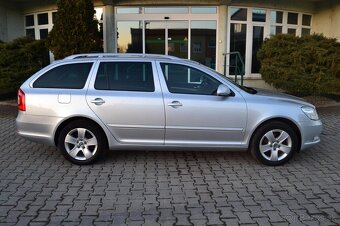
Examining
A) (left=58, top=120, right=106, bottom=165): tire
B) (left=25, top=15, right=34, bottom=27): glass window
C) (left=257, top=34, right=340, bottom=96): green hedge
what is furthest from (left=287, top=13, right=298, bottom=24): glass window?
(left=58, top=120, right=106, bottom=165): tire

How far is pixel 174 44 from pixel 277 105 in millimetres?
8477

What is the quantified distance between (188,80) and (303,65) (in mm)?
7027

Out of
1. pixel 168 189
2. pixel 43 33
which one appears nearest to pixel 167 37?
pixel 43 33

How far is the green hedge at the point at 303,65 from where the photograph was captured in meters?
10.7

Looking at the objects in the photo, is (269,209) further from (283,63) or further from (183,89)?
(283,63)

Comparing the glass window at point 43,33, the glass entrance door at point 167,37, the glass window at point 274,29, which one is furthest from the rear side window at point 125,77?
the glass window at point 43,33

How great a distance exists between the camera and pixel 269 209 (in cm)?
386

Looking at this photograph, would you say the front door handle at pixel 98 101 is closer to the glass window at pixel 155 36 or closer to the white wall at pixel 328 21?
the glass window at pixel 155 36

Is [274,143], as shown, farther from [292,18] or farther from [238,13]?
[292,18]

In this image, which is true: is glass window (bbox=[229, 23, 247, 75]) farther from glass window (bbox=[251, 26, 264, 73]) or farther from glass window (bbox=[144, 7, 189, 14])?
glass window (bbox=[144, 7, 189, 14])

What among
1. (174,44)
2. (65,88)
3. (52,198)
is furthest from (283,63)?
(52,198)

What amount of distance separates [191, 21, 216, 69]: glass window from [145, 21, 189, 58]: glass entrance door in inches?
12.2

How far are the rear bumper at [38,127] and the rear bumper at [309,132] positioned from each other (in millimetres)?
3745

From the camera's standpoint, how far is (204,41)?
13078 mm
